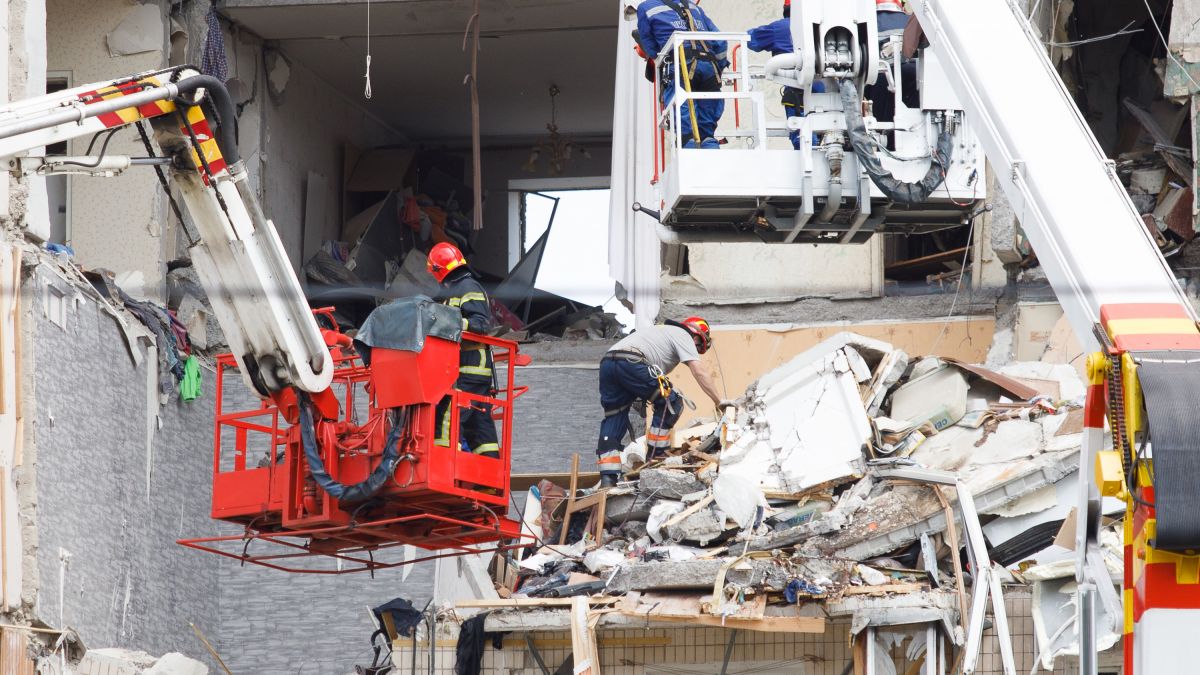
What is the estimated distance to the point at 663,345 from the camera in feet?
51.9

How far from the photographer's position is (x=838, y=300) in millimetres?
18750

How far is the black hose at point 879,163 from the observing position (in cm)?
1266

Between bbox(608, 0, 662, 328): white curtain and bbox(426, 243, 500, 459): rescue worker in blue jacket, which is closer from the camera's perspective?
bbox(426, 243, 500, 459): rescue worker in blue jacket

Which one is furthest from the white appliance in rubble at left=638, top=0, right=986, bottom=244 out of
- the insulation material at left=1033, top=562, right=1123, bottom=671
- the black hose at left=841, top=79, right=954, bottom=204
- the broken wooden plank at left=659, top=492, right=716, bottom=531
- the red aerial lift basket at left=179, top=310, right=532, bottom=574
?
the insulation material at left=1033, top=562, right=1123, bottom=671

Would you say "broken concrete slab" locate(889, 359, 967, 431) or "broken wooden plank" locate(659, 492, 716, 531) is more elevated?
"broken concrete slab" locate(889, 359, 967, 431)

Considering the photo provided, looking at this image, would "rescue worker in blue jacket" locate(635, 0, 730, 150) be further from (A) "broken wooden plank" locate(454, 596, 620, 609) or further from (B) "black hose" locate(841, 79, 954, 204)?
(A) "broken wooden plank" locate(454, 596, 620, 609)

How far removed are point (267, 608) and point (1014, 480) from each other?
783 centimetres

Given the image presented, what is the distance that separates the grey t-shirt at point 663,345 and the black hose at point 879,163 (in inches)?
130

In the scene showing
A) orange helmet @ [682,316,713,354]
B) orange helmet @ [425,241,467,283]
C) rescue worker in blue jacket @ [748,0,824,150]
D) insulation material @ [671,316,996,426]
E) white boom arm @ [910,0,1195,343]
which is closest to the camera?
white boom arm @ [910,0,1195,343]

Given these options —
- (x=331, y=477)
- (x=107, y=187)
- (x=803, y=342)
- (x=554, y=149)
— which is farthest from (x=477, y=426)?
(x=554, y=149)

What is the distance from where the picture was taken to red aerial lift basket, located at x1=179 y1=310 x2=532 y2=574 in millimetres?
11461

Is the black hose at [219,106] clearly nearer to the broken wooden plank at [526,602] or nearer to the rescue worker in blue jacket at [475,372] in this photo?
the rescue worker in blue jacket at [475,372]

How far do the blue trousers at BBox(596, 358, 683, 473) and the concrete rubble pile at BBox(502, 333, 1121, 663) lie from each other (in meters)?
0.21

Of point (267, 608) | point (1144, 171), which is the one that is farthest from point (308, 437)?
point (1144, 171)
